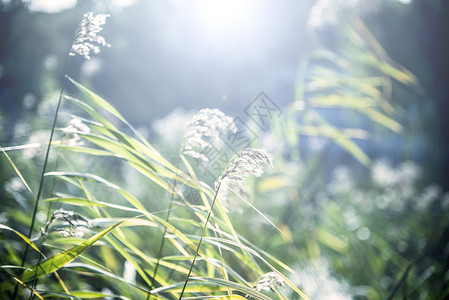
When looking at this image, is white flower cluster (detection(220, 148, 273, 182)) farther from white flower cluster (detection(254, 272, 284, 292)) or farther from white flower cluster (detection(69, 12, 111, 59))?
white flower cluster (detection(69, 12, 111, 59))

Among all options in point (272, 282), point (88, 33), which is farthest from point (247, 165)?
point (88, 33)

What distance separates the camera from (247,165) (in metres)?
0.49

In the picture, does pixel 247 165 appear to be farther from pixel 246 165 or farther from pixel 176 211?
pixel 176 211

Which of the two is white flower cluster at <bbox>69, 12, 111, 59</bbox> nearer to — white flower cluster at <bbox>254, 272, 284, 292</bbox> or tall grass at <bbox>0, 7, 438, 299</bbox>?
tall grass at <bbox>0, 7, 438, 299</bbox>

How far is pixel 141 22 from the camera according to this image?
4270 mm

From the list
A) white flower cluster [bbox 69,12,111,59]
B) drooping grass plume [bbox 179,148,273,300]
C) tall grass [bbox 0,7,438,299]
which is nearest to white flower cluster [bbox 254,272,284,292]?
tall grass [bbox 0,7,438,299]

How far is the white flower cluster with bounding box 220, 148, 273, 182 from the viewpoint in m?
0.49

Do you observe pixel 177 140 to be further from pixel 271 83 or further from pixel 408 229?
pixel 271 83

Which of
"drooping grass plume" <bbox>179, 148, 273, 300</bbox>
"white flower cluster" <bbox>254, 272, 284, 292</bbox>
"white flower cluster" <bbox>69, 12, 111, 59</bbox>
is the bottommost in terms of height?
"white flower cluster" <bbox>254, 272, 284, 292</bbox>

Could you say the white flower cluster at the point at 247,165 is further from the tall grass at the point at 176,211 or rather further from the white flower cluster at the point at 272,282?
the white flower cluster at the point at 272,282

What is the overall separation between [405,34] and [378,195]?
2.62 metres

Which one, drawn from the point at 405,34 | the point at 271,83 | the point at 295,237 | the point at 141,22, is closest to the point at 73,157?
the point at 295,237

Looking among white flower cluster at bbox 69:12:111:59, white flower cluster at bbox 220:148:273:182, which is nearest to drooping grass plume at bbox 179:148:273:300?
white flower cluster at bbox 220:148:273:182

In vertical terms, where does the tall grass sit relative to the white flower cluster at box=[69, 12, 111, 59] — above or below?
below
